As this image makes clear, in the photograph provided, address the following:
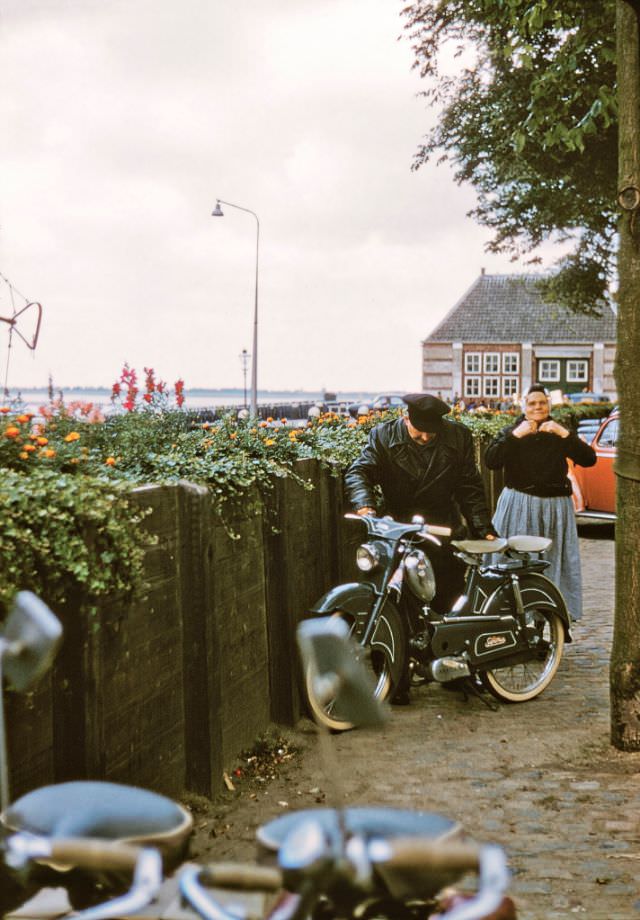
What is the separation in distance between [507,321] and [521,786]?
6843cm

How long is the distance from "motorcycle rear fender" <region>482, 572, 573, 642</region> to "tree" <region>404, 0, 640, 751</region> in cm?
115

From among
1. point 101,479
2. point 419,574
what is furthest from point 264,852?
point 419,574

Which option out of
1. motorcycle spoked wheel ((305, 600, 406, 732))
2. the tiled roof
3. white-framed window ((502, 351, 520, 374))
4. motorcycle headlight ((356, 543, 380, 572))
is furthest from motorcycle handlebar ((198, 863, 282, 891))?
white-framed window ((502, 351, 520, 374))

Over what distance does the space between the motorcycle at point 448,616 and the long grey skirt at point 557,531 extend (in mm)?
1157

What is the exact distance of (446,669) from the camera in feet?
21.6

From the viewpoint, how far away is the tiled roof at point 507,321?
71312 mm

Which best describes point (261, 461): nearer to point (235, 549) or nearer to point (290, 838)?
point (235, 549)

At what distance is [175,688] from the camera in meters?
4.95

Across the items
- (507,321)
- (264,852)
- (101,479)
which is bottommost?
(264,852)

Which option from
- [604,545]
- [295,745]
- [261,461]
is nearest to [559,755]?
[295,745]

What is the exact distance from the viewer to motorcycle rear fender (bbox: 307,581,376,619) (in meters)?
6.06

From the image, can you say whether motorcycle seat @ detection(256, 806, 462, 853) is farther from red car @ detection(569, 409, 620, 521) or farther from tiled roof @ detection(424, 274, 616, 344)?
tiled roof @ detection(424, 274, 616, 344)

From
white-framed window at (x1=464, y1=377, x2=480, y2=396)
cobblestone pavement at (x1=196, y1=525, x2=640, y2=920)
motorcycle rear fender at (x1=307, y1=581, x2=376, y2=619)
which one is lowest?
cobblestone pavement at (x1=196, y1=525, x2=640, y2=920)

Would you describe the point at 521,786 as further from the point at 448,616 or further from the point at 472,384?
the point at 472,384
